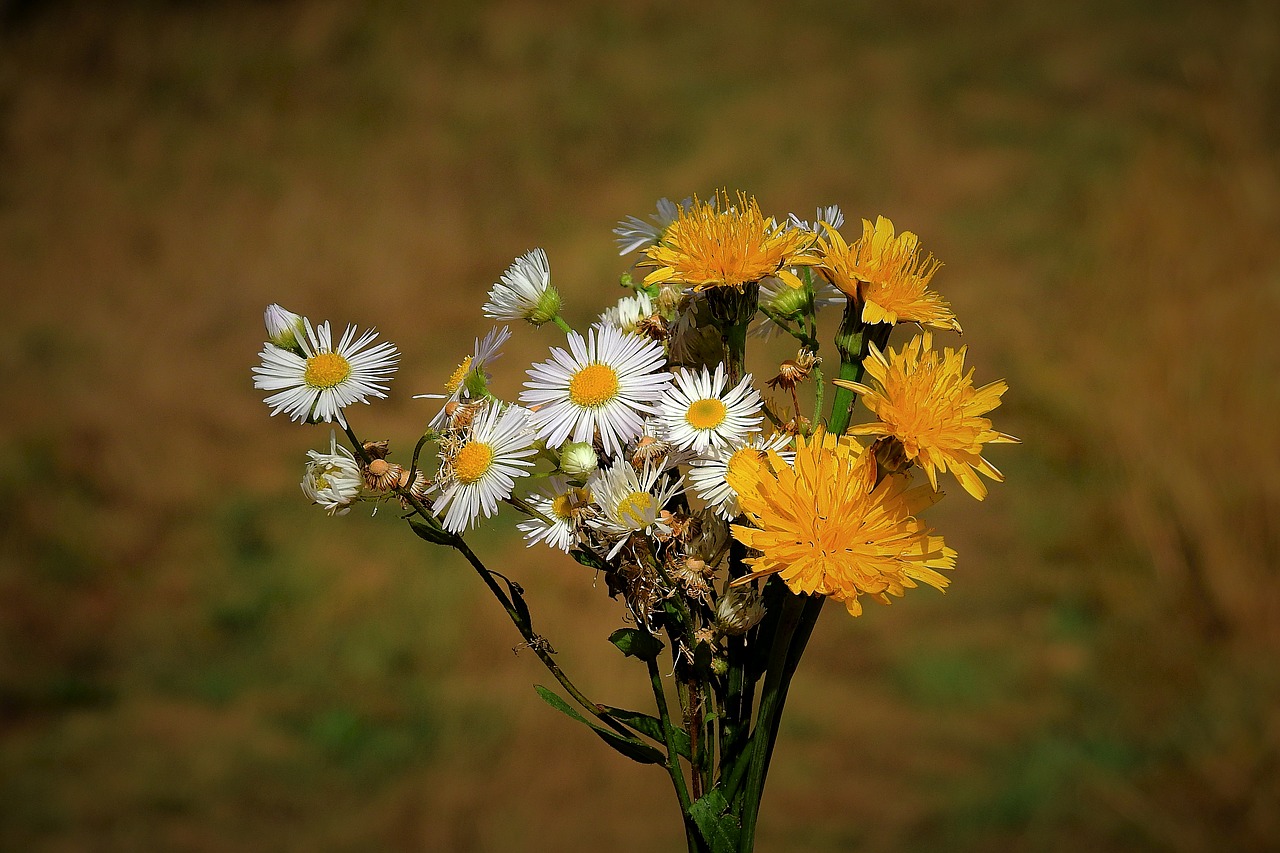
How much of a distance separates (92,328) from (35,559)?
0.55 metres

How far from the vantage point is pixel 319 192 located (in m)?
2.31

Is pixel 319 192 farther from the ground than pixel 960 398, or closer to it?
farther from the ground

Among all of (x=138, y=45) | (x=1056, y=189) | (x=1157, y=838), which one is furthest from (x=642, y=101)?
(x=1157, y=838)

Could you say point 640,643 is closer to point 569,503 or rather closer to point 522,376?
point 569,503

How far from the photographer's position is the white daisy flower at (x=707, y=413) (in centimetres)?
46

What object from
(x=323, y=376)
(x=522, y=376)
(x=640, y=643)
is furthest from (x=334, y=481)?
(x=522, y=376)

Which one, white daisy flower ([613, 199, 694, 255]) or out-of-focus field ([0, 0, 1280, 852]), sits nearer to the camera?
white daisy flower ([613, 199, 694, 255])

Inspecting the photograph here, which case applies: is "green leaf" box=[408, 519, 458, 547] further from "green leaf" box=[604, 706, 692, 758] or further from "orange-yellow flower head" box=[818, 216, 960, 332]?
"orange-yellow flower head" box=[818, 216, 960, 332]

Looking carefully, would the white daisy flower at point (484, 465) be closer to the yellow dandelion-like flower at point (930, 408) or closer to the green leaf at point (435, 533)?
the green leaf at point (435, 533)

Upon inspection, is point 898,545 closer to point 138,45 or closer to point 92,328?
point 92,328

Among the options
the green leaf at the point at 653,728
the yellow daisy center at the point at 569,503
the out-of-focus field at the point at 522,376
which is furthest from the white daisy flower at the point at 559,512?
the out-of-focus field at the point at 522,376

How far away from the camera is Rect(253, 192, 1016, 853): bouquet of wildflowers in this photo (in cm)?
45

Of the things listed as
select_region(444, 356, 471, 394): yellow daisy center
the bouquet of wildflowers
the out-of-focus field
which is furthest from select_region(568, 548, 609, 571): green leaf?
the out-of-focus field

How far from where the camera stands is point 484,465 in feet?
1.52
